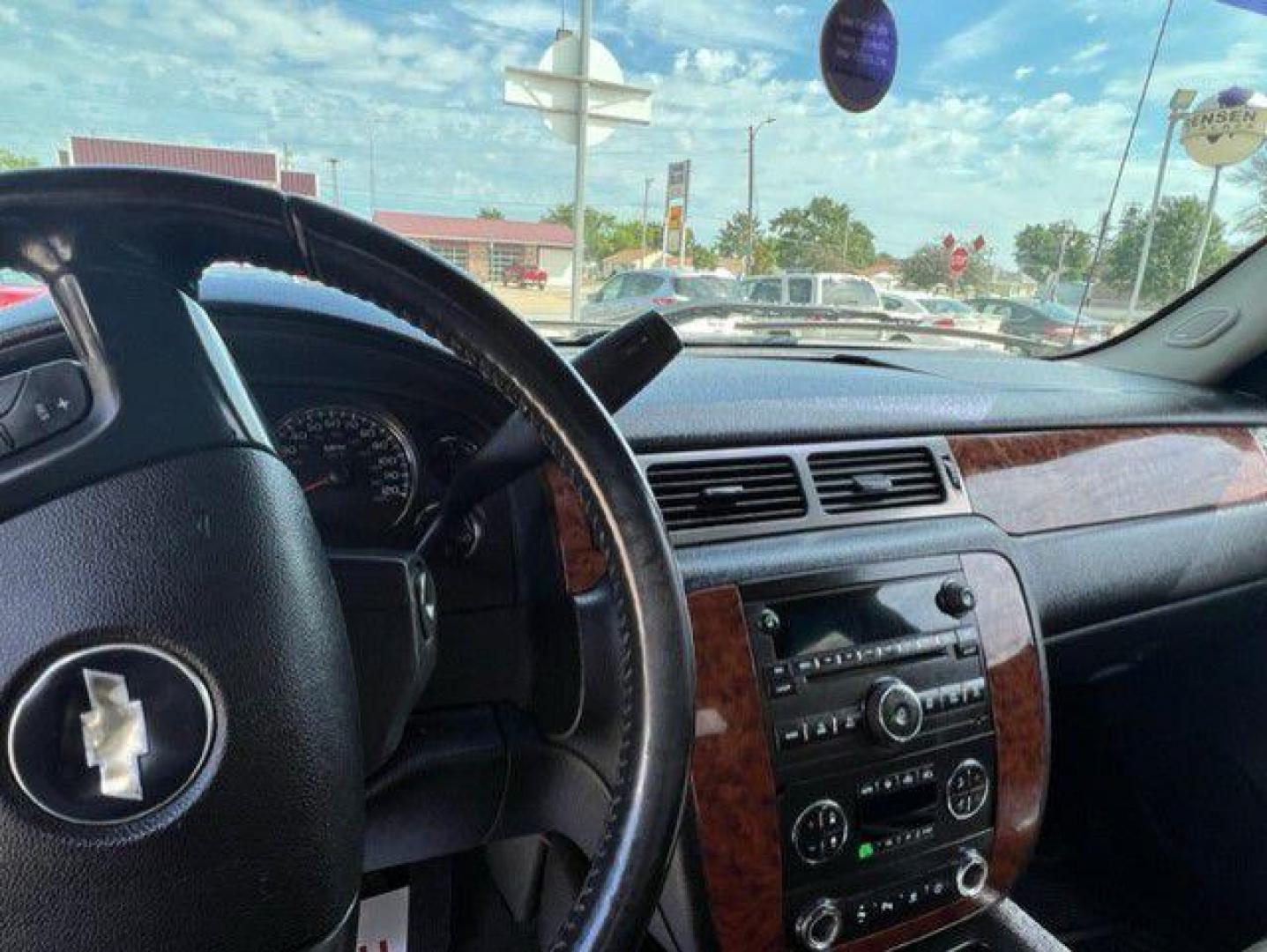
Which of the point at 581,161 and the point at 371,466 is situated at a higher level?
the point at 581,161

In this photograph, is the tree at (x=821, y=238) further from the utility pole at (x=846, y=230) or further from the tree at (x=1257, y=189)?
the tree at (x=1257, y=189)

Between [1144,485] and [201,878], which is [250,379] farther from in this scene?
[1144,485]

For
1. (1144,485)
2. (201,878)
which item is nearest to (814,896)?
(201,878)

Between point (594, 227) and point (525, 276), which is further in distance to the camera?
point (594, 227)

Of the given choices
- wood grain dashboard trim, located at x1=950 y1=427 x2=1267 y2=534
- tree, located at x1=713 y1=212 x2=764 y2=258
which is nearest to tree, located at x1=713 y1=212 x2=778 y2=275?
tree, located at x1=713 y1=212 x2=764 y2=258

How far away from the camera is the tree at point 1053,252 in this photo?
2248mm

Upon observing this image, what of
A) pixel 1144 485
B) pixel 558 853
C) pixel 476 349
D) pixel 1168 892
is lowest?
pixel 1168 892

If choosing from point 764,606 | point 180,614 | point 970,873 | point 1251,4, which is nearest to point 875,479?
point 764,606

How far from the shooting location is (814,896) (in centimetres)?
129

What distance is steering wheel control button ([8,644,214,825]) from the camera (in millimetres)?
566

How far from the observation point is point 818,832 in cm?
129

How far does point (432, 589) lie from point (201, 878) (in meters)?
0.51

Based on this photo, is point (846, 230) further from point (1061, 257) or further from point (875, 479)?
point (875, 479)

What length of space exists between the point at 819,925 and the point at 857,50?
5.14ft
